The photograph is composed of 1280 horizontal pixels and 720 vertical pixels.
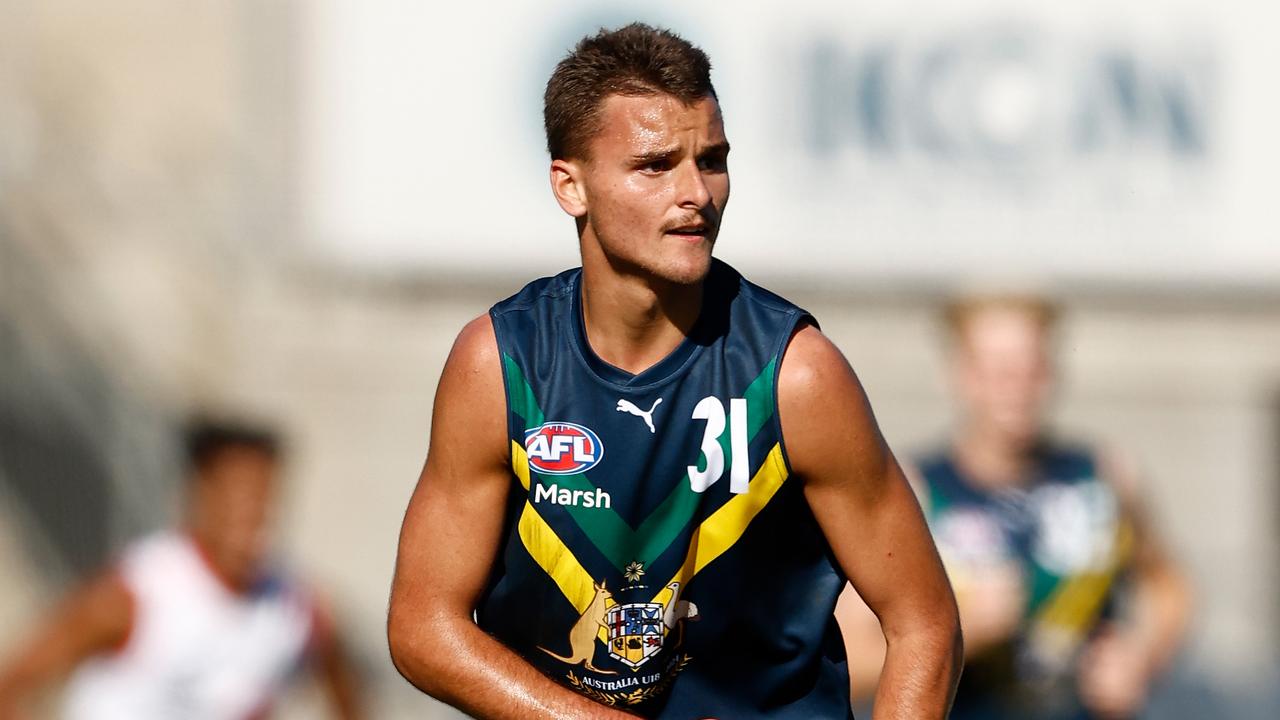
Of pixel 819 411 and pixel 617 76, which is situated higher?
pixel 617 76

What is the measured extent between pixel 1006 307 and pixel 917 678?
3.23 meters

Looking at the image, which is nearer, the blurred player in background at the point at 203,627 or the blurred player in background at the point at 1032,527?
the blurred player in background at the point at 1032,527

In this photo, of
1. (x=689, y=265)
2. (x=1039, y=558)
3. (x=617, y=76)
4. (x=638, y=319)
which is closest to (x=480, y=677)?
(x=638, y=319)

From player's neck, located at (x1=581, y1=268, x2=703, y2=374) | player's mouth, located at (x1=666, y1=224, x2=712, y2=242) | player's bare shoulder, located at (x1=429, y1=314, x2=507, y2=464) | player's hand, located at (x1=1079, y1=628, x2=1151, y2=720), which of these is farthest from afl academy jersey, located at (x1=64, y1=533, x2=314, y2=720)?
player's mouth, located at (x1=666, y1=224, x2=712, y2=242)

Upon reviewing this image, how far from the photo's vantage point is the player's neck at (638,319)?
11.0 ft

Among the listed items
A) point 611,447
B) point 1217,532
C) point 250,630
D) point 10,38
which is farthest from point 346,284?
point 611,447

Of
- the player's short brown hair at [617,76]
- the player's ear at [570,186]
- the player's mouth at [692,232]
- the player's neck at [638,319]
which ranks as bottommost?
the player's neck at [638,319]

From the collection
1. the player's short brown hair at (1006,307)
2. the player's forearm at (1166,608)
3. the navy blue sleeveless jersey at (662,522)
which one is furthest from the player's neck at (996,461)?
the navy blue sleeveless jersey at (662,522)

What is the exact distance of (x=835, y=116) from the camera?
10.1 metres

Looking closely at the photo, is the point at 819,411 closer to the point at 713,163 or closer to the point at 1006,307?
the point at 713,163

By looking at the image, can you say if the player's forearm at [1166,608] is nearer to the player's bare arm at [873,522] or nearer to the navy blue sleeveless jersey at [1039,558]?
the navy blue sleeveless jersey at [1039,558]

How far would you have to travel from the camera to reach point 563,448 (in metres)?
3.31

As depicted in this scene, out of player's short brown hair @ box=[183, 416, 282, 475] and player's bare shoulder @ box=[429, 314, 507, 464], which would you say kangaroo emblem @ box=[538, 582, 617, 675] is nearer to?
player's bare shoulder @ box=[429, 314, 507, 464]

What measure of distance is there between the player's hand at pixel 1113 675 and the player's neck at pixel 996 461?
0.63 meters
